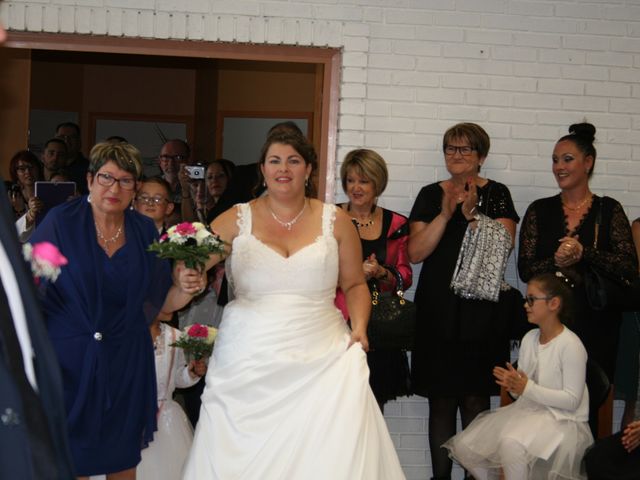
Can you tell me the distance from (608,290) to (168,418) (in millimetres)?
2268

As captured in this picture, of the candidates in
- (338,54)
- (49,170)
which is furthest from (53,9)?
(338,54)

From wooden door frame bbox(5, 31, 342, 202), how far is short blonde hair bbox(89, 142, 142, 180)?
1713mm

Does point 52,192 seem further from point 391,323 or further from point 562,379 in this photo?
point 562,379

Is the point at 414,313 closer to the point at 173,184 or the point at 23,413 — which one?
the point at 173,184

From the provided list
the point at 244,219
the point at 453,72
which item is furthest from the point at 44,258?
the point at 453,72

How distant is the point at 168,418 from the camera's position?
14.9 feet

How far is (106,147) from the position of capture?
13.5 ft

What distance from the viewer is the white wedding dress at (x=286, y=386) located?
3.86m

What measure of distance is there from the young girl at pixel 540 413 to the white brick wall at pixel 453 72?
109 centimetres

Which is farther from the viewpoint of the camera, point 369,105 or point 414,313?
point 369,105

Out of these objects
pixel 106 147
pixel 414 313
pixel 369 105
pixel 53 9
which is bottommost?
pixel 414 313

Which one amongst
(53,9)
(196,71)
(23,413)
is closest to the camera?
(23,413)

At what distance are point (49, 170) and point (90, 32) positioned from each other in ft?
3.97

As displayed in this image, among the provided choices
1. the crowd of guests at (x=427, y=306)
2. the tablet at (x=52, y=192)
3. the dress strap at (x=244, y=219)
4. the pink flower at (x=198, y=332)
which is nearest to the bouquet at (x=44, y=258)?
the crowd of guests at (x=427, y=306)
